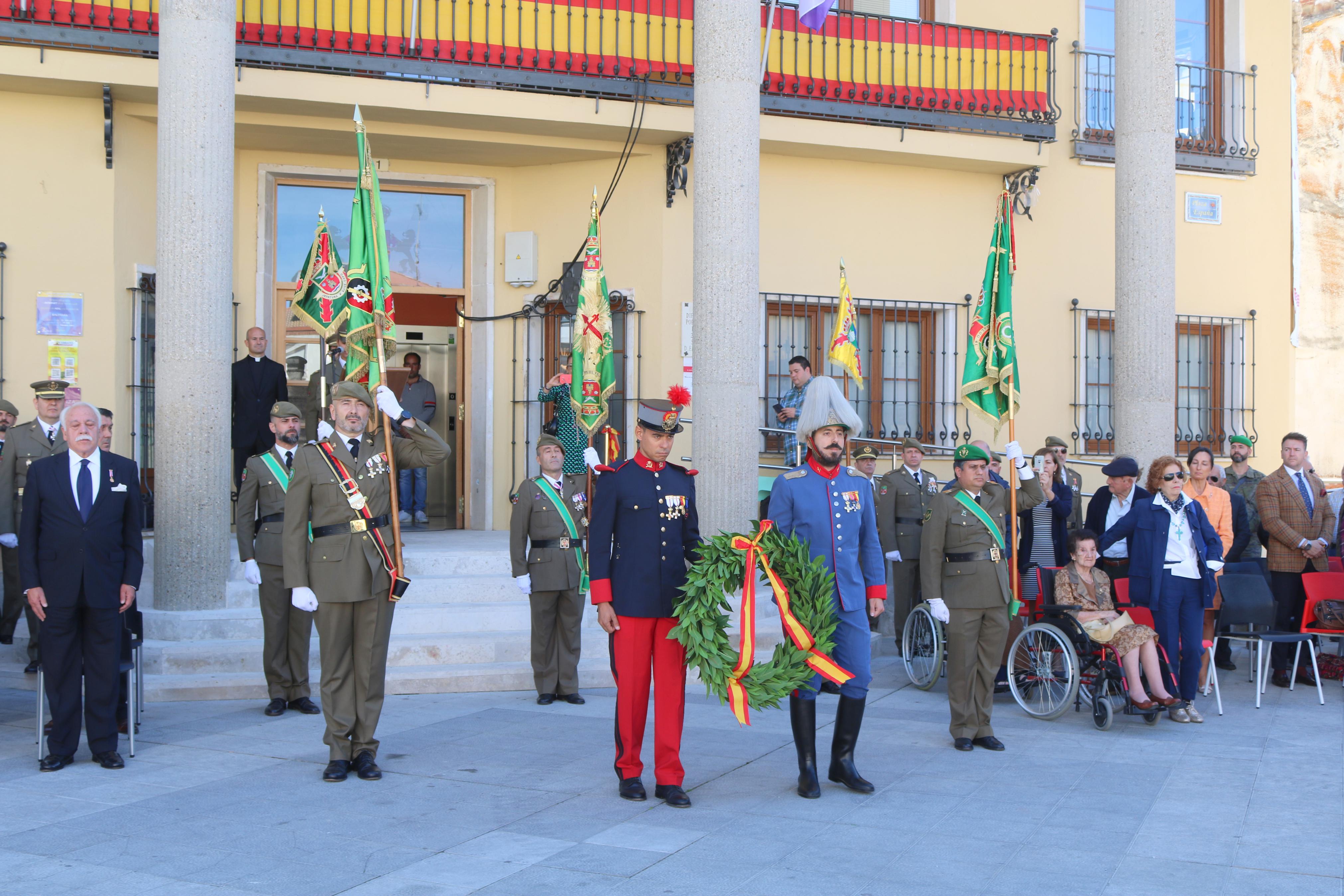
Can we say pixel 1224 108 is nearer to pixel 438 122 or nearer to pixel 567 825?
pixel 438 122

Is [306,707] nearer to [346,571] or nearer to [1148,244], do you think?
[346,571]

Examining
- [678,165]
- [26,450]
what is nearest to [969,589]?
[678,165]

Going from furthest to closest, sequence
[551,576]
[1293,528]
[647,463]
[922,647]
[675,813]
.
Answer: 1. [1293,528]
2. [922,647]
3. [551,576]
4. [647,463]
5. [675,813]

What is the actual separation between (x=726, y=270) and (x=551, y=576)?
317cm

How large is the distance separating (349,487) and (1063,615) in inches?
188

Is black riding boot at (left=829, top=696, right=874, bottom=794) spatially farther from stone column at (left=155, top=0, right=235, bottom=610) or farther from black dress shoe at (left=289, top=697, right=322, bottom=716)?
stone column at (left=155, top=0, right=235, bottom=610)

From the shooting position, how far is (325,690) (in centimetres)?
641

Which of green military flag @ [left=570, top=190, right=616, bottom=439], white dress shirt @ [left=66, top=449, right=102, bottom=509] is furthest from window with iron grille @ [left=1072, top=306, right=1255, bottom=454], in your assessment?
white dress shirt @ [left=66, top=449, right=102, bottom=509]

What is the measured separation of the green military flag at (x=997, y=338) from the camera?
9.48 metres

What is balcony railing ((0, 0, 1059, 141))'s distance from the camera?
11.2m

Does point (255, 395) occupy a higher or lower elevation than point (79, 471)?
higher

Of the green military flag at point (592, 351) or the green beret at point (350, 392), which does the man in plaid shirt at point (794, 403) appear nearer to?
the green military flag at point (592, 351)

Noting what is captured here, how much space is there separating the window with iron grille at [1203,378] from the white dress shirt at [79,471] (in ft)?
36.5

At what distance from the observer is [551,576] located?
28.4ft
